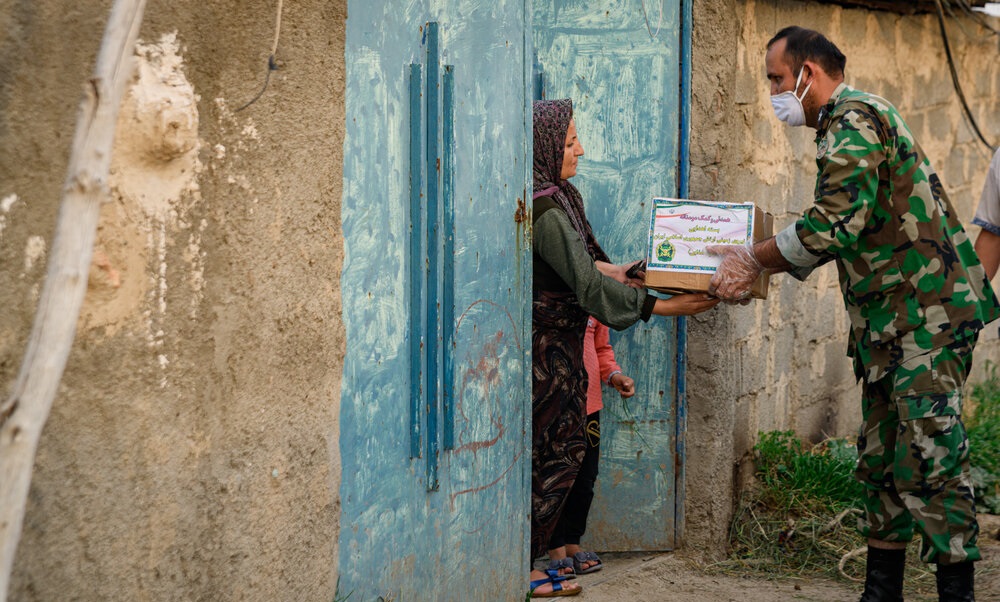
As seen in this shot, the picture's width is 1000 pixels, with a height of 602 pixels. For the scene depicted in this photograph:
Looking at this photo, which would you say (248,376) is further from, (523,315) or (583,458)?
(583,458)

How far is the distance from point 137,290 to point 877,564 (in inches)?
109

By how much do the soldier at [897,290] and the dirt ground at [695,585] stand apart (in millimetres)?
660

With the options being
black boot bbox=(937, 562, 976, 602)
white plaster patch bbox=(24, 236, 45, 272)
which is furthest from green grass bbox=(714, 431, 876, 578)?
white plaster patch bbox=(24, 236, 45, 272)

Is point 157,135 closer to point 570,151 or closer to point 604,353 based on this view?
point 570,151

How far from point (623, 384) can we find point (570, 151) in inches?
38.0

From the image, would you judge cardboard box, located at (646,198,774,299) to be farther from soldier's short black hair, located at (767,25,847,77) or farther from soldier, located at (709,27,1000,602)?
soldier's short black hair, located at (767,25,847,77)

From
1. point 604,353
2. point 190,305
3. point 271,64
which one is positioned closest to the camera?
point 190,305

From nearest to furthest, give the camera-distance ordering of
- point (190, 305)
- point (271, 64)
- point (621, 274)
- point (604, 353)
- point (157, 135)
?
point (157, 135) < point (190, 305) < point (271, 64) < point (621, 274) < point (604, 353)

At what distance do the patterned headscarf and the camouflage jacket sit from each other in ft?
2.67

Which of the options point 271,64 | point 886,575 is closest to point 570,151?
point 271,64

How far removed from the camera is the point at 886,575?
12.9 feet

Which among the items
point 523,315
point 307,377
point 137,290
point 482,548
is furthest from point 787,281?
point 137,290

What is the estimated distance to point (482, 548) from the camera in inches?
147

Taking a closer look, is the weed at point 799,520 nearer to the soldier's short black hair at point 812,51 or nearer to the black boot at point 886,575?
the black boot at point 886,575
